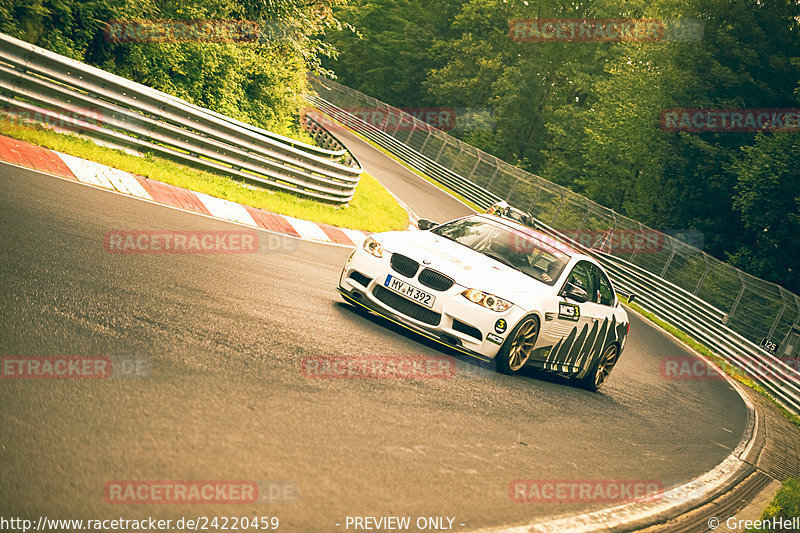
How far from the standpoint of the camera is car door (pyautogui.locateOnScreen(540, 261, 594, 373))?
857 cm

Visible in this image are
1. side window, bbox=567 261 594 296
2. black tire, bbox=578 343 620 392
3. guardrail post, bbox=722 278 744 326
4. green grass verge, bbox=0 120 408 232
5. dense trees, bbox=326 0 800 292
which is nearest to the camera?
side window, bbox=567 261 594 296

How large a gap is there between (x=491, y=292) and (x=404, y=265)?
988 millimetres

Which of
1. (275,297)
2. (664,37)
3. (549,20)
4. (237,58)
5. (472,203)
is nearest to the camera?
(275,297)

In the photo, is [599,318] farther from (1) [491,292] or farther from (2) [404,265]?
(2) [404,265]

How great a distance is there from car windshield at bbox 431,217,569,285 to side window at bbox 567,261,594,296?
0.60 ft

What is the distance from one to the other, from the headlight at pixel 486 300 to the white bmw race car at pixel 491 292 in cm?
1

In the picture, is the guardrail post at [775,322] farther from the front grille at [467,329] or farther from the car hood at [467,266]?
the front grille at [467,329]

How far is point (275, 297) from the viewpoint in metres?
8.09

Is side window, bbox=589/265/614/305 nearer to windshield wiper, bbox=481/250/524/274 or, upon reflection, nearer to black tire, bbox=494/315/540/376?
windshield wiper, bbox=481/250/524/274

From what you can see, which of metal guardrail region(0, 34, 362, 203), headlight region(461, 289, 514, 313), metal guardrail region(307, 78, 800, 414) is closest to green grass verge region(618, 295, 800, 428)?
metal guardrail region(307, 78, 800, 414)

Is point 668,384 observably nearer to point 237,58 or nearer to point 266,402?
point 266,402

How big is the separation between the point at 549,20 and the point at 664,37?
17513 mm

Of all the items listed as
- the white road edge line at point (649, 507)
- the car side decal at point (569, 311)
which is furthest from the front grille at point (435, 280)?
the white road edge line at point (649, 507)

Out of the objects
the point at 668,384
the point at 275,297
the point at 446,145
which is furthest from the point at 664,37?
the point at 275,297
